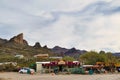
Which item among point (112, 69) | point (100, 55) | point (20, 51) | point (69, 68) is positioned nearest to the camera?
point (69, 68)

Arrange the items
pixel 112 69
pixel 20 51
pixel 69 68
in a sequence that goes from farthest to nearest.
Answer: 1. pixel 20 51
2. pixel 112 69
3. pixel 69 68

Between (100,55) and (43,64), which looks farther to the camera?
(100,55)

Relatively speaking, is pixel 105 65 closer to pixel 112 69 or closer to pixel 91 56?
pixel 112 69

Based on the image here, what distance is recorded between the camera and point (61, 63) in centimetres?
8981

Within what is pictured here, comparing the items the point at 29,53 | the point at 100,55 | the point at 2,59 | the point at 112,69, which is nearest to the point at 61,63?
the point at 112,69

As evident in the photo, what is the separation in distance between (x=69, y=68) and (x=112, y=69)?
1468 cm

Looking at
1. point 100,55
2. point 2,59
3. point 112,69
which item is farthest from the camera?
point 2,59

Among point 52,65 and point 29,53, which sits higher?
point 29,53

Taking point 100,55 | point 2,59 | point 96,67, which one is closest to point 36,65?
point 96,67

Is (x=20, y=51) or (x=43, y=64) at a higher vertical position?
(x=20, y=51)

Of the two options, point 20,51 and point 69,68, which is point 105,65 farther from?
point 20,51

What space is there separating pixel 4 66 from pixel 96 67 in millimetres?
27458

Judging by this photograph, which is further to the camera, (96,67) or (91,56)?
(91,56)

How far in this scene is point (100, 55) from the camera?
4614 inches
